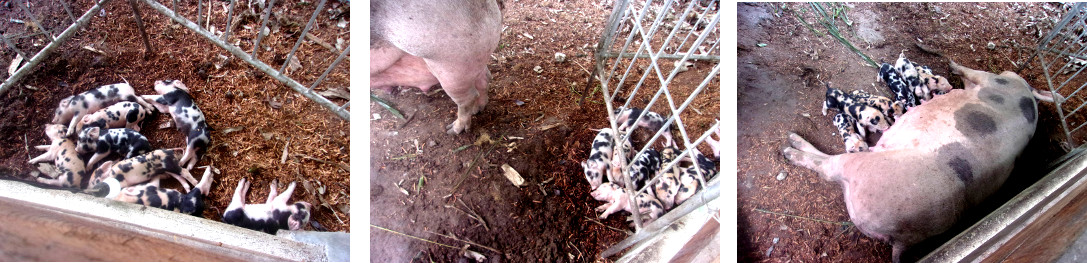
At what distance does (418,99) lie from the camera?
2031 mm

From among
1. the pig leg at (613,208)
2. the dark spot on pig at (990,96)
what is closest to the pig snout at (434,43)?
the pig leg at (613,208)

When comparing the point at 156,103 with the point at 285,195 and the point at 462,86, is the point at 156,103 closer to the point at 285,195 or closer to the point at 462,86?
the point at 285,195

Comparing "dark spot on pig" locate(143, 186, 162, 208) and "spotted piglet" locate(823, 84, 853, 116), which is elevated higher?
"dark spot on pig" locate(143, 186, 162, 208)

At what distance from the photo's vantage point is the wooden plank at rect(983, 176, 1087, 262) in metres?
1.54

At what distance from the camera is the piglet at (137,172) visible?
1942 millimetres

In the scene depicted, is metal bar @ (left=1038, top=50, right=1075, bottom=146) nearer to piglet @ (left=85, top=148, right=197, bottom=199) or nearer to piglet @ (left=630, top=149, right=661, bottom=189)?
piglet @ (left=630, top=149, right=661, bottom=189)

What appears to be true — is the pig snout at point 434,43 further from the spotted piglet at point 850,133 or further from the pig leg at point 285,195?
the spotted piglet at point 850,133

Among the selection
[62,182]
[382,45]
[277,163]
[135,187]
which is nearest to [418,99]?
[382,45]

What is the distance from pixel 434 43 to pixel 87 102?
5.90ft

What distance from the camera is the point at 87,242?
1.22 meters

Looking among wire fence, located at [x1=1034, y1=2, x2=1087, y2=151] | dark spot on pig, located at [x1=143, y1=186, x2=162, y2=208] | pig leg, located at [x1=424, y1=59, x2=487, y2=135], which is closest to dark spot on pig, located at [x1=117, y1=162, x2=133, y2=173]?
dark spot on pig, located at [x1=143, y1=186, x2=162, y2=208]

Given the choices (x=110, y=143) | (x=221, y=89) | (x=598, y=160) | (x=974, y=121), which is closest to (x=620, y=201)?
(x=598, y=160)

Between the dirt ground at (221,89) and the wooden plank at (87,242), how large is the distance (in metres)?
0.65

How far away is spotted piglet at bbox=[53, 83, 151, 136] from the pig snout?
1.38m
